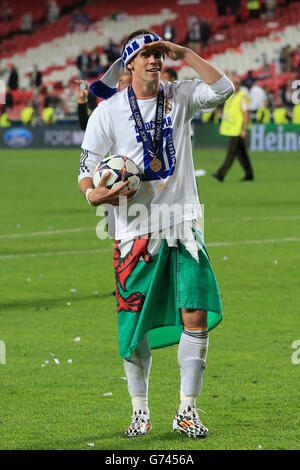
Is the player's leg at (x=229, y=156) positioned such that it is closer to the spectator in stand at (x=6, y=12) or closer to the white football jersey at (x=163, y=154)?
the white football jersey at (x=163, y=154)

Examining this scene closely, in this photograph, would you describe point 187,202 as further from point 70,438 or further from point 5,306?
point 5,306

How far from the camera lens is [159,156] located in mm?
5051

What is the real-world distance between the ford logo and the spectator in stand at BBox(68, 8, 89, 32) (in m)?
16.9

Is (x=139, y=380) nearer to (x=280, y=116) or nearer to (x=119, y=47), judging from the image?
(x=280, y=116)

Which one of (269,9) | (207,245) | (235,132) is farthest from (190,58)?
(269,9)

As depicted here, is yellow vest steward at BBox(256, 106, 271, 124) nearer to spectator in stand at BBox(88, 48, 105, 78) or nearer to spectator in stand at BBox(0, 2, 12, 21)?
spectator in stand at BBox(88, 48, 105, 78)

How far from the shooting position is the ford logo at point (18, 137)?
1374 inches

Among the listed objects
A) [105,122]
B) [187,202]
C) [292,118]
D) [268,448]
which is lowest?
[292,118]

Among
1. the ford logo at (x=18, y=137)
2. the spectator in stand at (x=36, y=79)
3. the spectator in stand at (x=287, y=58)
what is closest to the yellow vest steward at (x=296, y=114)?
the spectator in stand at (x=287, y=58)

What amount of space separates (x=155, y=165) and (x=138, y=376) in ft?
3.82

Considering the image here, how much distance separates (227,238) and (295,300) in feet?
13.5

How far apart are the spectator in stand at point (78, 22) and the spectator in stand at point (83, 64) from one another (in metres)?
7.54

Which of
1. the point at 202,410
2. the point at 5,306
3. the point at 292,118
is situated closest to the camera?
the point at 202,410

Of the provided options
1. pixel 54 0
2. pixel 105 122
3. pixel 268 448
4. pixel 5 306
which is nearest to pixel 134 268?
pixel 105 122
